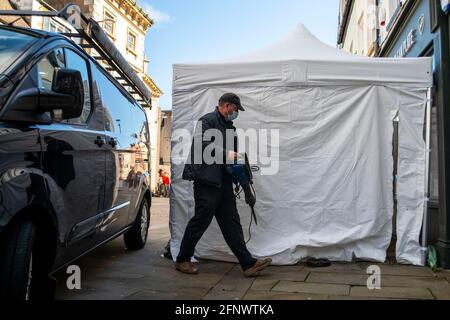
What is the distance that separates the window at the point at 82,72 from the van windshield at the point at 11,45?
0.44m

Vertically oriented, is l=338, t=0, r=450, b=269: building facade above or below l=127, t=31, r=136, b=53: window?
below

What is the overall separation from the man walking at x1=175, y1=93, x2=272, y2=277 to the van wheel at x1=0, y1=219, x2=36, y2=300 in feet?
7.48

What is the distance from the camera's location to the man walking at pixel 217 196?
15.4ft

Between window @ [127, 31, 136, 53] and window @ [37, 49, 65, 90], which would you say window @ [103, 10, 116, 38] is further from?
window @ [37, 49, 65, 90]

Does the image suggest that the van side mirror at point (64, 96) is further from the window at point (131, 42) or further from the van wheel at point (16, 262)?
the window at point (131, 42)

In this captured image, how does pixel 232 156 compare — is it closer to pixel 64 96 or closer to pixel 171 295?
pixel 171 295

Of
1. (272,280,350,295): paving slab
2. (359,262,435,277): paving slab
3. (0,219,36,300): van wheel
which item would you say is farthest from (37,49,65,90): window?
(359,262,435,277): paving slab

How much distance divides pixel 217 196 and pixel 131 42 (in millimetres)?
24414

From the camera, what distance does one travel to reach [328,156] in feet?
17.8

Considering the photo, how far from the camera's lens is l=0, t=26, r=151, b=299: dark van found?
8.23ft

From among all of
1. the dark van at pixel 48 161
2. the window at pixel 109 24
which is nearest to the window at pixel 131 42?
A: the window at pixel 109 24

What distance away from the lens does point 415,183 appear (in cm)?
527
